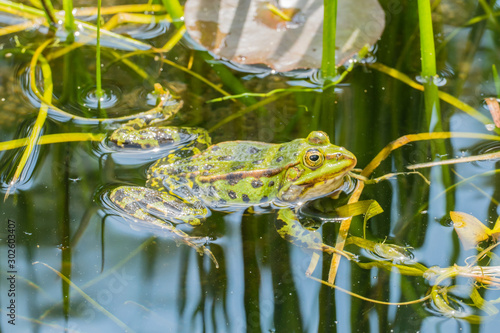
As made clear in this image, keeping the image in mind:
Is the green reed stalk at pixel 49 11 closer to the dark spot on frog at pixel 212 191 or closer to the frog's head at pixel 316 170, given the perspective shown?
the dark spot on frog at pixel 212 191

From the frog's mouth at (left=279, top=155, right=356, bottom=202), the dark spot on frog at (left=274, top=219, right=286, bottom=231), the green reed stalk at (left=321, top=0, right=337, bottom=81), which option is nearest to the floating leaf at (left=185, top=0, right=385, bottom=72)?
the green reed stalk at (left=321, top=0, right=337, bottom=81)

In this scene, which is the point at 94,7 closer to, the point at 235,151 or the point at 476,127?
the point at 235,151

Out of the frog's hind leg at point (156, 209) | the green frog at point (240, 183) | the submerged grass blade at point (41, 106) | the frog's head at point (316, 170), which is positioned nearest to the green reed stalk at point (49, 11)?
the submerged grass blade at point (41, 106)

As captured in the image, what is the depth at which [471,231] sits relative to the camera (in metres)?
3.26

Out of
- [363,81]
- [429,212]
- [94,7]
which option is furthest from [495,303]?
[94,7]

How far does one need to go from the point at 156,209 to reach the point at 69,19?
2357 millimetres

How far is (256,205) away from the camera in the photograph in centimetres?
369

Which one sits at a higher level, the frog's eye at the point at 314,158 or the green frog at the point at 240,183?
the frog's eye at the point at 314,158

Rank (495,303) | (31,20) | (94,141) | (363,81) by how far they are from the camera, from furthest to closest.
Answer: (31,20), (363,81), (94,141), (495,303)

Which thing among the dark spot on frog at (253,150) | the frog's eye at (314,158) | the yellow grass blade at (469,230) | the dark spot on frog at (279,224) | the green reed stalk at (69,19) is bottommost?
the dark spot on frog at (279,224)

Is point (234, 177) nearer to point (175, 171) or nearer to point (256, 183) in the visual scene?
point (256, 183)

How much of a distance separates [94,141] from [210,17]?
63.0 inches

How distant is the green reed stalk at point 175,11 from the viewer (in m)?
4.80

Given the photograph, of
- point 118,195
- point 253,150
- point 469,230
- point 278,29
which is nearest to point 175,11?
point 278,29
